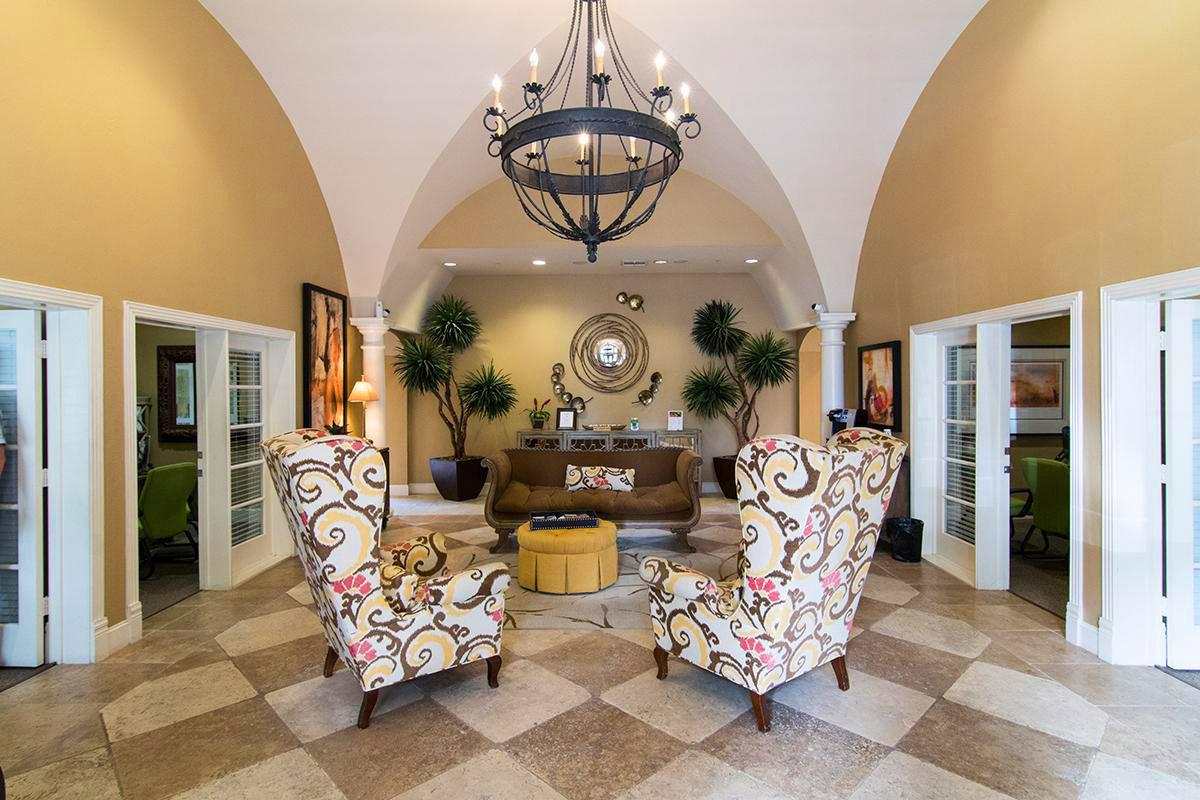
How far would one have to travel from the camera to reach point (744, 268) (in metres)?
→ 7.75

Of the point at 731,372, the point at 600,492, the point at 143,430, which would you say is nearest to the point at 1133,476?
the point at 600,492

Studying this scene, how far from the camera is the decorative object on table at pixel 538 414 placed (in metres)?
7.98

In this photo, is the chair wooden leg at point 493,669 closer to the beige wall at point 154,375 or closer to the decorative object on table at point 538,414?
the decorative object on table at point 538,414

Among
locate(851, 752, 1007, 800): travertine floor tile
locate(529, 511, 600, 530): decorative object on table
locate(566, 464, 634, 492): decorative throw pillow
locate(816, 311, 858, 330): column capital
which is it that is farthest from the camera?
locate(816, 311, 858, 330): column capital

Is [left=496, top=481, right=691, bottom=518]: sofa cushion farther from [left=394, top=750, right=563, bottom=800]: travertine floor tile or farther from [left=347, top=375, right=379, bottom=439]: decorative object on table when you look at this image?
[left=394, top=750, right=563, bottom=800]: travertine floor tile

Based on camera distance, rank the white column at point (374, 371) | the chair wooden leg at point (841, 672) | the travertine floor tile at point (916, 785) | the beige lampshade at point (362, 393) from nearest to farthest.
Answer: the travertine floor tile at point (916, 785)
the chair wooden leg at point (841, 672)
the beige lampshade at point (362, 393)
the white column at point (374, 371)

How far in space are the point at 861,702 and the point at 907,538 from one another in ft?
8.19

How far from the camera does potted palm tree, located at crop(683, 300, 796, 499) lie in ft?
24.6

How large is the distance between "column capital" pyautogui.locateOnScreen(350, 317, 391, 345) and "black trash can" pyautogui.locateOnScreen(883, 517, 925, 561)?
5.24 metres

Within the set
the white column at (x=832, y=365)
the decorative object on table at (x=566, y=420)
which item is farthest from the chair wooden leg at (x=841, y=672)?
the decorative object on table at (x=566, y=420)

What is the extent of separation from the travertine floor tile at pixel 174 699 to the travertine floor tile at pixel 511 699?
101 centimetres

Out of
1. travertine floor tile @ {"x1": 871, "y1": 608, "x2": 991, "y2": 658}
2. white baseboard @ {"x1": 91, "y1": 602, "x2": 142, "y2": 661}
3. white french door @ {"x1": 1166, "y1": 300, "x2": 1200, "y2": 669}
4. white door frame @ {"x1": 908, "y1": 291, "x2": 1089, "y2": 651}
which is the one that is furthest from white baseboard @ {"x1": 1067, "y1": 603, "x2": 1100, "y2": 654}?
white baseboard @ {"x1": 91, "y1": 602, "x2": 142, "y2": 661}

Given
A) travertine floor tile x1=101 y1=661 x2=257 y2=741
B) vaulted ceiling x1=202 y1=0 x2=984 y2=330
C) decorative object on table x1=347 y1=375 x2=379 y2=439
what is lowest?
travertine floor tile x1=101 y1=661 x2=257 y2=741

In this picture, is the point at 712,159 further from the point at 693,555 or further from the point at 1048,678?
the point at 1048,678
